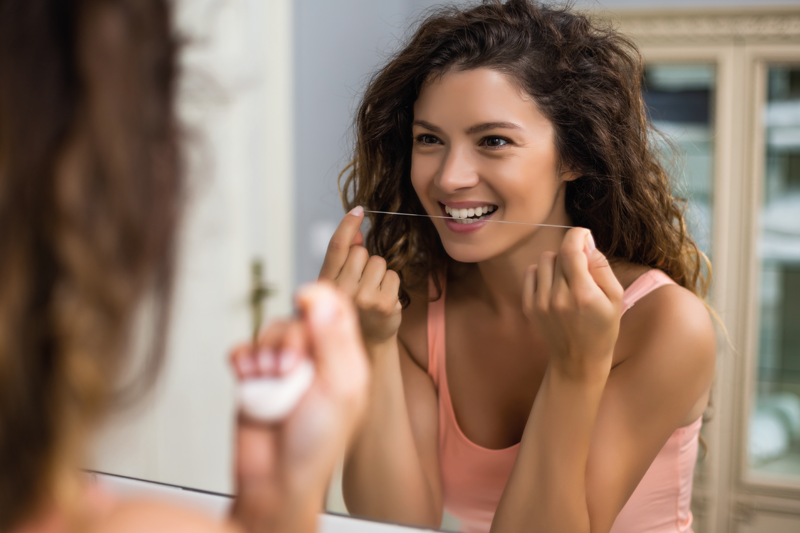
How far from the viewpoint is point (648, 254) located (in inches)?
16.8

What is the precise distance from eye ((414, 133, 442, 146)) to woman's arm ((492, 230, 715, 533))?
0.12m

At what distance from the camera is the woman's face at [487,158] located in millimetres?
389

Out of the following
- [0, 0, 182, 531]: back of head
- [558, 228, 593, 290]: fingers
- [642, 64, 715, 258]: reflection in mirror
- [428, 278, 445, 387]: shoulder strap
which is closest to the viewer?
[0, 0, 182, 531]: back of head

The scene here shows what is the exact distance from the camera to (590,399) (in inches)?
14.0

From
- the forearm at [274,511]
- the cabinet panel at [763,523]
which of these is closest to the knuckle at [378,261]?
the forearm at [274,511]

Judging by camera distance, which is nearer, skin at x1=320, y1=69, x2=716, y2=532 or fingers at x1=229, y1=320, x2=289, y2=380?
fingers at x1=229, y1=320, x2=289, y2=380

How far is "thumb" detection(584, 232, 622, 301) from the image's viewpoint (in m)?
0.35

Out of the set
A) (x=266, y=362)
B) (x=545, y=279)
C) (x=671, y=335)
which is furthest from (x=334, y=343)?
(x=671, y=335)

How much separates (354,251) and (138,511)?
226mm

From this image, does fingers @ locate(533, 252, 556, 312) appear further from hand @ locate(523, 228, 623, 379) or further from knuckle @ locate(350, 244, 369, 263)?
knuckle @ locate(350, 244, 369, 263)

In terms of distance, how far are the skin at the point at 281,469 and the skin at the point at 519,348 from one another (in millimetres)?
149

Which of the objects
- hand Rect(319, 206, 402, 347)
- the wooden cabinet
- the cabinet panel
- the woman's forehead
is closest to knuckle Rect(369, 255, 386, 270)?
hand Rect(319, 206, 402, 347)

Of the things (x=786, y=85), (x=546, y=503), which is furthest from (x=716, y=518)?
(x=786, y=85)

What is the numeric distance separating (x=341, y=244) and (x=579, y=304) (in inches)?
6.5
